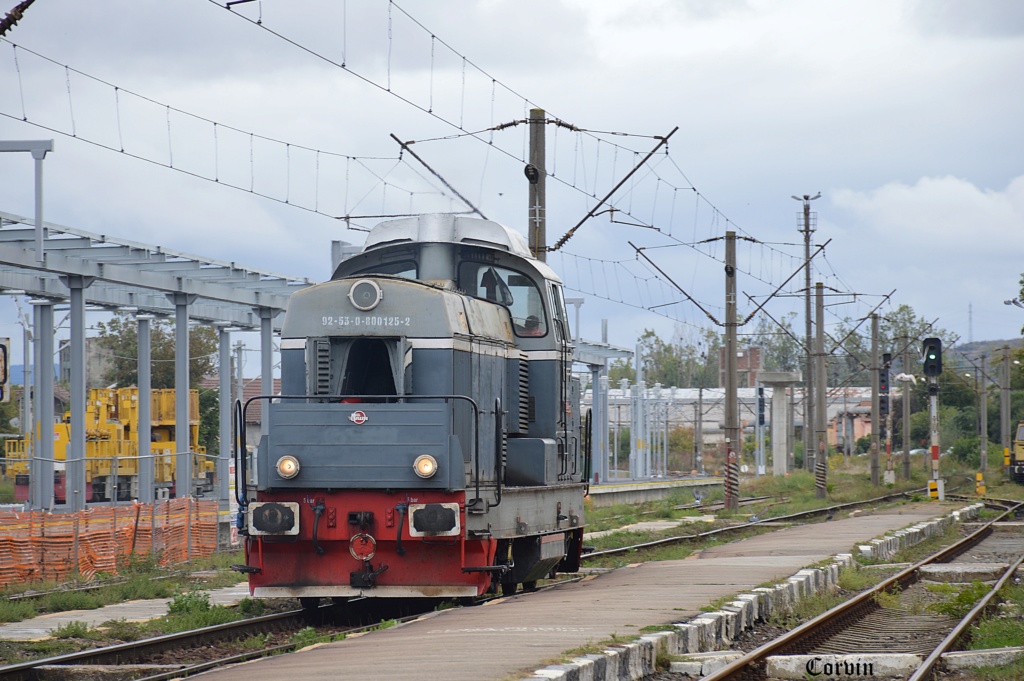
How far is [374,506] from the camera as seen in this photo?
1162 centimetres

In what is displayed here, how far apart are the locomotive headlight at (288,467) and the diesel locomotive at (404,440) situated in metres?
0.02

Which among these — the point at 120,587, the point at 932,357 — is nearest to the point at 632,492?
the point at 932,357

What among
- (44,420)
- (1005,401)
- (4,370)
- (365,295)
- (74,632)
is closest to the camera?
(74,632)

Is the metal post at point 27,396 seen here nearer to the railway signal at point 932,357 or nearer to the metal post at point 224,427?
the metal post at point 224,427

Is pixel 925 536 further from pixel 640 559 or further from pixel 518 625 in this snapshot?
pixel 518 625

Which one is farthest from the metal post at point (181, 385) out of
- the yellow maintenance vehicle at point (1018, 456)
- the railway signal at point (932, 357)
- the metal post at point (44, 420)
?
the yellow maintenance vehicle at point (1018, 456)

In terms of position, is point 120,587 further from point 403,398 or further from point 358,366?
point 403,398

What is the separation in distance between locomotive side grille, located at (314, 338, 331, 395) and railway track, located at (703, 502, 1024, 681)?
16.5ft

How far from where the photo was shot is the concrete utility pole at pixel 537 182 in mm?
21656

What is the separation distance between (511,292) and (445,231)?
45.5 inches

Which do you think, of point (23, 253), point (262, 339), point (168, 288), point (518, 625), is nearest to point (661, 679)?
point (518, 625)

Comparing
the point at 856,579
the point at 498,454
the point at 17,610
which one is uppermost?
the point at 498,454

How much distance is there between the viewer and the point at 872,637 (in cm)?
1156

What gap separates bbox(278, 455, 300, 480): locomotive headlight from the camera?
38.3 feet
